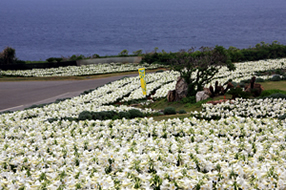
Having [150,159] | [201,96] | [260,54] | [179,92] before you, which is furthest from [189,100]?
[260,54]

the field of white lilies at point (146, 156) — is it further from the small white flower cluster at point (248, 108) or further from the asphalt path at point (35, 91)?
the asphalt path at point (35, 91)

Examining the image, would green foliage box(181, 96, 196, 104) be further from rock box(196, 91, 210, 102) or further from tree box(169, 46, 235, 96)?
tree box(169, 46, 235, 96)

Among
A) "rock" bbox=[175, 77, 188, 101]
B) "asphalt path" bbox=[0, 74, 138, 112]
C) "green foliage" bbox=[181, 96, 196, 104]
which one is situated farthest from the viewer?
"asphalt path" bbox=[0, 74, 138, 112]

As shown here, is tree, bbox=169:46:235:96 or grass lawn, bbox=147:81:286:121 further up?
tree, bbox=169:46:235:96

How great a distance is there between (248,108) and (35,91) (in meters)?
18.9

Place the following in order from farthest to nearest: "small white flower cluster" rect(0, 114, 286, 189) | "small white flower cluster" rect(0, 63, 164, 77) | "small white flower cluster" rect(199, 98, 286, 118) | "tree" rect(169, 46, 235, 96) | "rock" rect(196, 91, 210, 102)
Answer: "small white flower cluster" rect(0, 63, 164, 77) < "tree" rect(169, 46, 235, 96) < "rock" rect(196, 91, 210, 102) < "small white flower cluster" rect(199, 98, 286, 118) < "small white flower cluster" rect(0, 114, 286, 189)

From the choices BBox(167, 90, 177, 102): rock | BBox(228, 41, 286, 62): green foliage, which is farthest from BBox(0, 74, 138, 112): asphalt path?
BBox(228, 41, 286, 62): green foliage

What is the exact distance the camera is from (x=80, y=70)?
3866cm

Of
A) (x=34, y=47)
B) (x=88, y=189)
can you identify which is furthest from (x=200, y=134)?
(x=34, y=47)

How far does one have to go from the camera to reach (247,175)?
19.4 feet

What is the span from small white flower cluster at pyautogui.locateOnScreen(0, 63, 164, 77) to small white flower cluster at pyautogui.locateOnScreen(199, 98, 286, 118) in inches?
960

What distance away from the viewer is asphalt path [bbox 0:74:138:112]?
22578mm

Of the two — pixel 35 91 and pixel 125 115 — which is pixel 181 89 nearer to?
pixel 125 115

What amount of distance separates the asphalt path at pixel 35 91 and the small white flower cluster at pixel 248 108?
12821 millimetres
